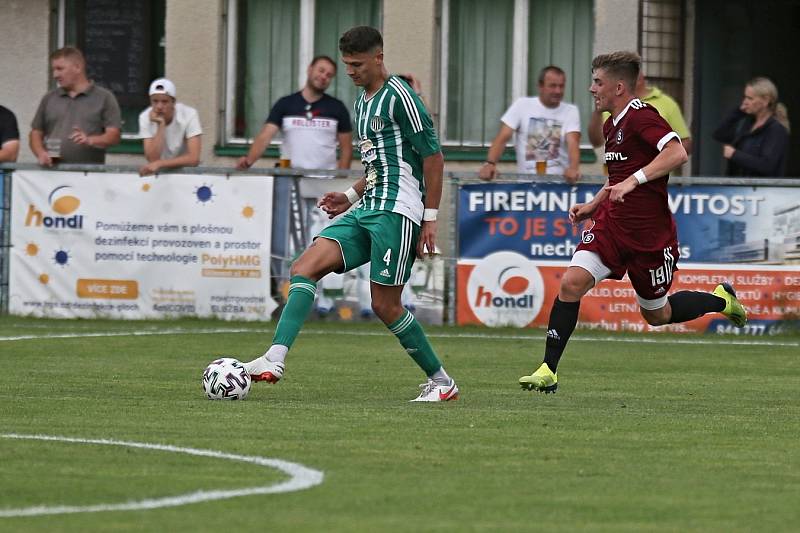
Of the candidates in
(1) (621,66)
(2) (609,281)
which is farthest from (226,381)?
(2) (609,281)

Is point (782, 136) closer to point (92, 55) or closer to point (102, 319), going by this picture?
point (102, 319)

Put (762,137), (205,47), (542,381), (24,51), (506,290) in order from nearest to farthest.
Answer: (542,381)
(506,290)
(762,137)
(205,47)
(24,51)

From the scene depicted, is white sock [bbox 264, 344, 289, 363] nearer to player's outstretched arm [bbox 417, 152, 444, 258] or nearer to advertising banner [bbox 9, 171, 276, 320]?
player's outstretched arm [bbox 417, 152, 444, 258]

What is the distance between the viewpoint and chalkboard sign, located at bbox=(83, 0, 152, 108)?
2239cm

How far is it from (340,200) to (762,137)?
7443 millimetres

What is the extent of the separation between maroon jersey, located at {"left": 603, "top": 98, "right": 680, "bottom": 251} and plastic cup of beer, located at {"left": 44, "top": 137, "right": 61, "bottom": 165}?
764cm

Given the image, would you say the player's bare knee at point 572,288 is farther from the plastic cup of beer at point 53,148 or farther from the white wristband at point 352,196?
the plastic cup of beer at point 53,148

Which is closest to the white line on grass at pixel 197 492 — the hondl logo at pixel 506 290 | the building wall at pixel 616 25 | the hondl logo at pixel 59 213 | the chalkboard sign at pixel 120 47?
the hondl logo at pixel 506 290

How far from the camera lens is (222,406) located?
9.67 m

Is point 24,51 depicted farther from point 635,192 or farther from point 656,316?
point 635,192

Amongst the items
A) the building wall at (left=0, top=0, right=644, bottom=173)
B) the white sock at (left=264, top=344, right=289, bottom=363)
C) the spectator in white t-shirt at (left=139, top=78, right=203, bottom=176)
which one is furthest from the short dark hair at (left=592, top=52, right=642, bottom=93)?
the building wall at (left=0, top=0, right=644, bottom=173)

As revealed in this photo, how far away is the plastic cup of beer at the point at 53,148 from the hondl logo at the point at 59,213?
0.86ft

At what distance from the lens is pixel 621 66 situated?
35.5ft

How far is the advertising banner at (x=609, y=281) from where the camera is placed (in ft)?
53.5
